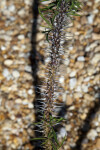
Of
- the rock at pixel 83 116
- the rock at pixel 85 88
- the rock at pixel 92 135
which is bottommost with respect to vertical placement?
the rock at pixel 92 135

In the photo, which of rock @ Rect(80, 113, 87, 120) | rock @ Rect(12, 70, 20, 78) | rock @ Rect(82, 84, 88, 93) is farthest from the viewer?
rock @ Rect(12, 70, 20, 78)

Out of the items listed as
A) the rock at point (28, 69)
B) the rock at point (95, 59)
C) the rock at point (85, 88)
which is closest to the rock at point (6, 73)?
the rock at point (28, 69)

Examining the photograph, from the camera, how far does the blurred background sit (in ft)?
6.63

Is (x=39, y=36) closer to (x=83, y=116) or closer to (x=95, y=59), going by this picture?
(x=95, y=59)

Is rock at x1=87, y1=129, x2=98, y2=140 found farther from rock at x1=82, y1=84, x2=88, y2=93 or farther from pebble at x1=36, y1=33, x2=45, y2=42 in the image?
pebble at x1=36, y1=33, x2=45, y2=42

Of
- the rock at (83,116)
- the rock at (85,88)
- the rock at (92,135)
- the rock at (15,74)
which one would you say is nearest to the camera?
the rock at (92,135)

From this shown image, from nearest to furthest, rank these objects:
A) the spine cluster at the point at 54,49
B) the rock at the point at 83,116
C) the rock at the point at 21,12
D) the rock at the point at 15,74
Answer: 1. the spine cluster at the point at 54,49
2. the rock at the point at 83,116
3. the rock at the point at 15,74
4. the rock at the point at 21,12

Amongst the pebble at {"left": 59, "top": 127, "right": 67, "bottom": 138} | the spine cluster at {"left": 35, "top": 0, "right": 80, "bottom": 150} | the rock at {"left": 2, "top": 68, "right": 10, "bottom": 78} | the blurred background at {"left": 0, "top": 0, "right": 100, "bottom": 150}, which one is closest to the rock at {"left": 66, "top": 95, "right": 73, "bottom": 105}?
the blurred background at {"left": 0, "top": 0, "right": 100, "bottom": 150}

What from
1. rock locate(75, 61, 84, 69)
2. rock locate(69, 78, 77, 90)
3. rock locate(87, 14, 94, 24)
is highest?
rock locate(87, 14, 94, 24)

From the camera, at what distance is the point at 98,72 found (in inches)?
86.5

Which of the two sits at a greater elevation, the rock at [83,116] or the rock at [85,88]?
the rock at [85,88]

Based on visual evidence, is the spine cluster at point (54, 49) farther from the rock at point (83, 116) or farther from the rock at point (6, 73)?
the rock at point (6, 73)

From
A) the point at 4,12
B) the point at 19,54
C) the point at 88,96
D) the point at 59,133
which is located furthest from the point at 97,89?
the point at 4,12

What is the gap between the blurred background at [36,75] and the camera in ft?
6.63
